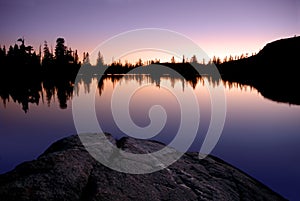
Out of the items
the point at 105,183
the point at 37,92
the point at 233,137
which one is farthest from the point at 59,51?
the point at 105,183

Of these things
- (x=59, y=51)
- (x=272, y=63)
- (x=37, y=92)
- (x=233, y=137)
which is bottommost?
Answer: (x=233, y=137)

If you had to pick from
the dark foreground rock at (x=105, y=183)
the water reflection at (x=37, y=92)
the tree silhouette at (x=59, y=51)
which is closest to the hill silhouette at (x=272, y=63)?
the water reflection at (x=37, y=92)

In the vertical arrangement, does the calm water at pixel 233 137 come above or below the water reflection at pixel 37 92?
below

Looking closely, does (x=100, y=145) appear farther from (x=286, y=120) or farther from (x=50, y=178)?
(x=286, y=120)

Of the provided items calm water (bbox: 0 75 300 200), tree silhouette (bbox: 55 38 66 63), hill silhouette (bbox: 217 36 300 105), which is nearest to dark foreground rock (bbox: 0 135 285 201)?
calm water (bbox: 0 75 300 200)

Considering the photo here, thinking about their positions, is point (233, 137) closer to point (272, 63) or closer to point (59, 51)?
point (59, 51)

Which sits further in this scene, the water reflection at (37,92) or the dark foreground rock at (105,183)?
the water reflection at (37,92)

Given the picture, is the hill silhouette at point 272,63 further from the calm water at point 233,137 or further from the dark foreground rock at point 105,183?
the dark foreground rock at point 105,183

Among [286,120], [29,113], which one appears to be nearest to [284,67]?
[286,120]

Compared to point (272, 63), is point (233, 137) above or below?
below

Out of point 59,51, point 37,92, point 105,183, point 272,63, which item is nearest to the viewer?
point 105,183

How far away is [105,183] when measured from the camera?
5.34m

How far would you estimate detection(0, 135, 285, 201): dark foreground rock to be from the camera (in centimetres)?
480

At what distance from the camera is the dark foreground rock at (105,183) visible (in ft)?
15.8
